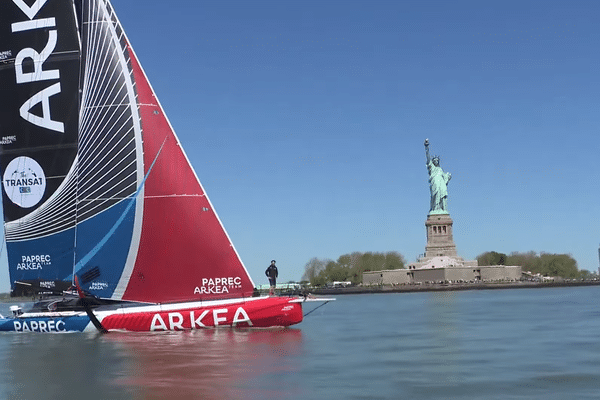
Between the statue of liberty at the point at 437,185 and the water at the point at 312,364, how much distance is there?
277ft

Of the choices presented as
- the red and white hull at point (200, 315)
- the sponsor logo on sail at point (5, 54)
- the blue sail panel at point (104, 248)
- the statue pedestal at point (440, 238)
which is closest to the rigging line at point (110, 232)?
the blue sail panel at point (104, 248)

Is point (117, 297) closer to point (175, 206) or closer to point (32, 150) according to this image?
point (175, 206)

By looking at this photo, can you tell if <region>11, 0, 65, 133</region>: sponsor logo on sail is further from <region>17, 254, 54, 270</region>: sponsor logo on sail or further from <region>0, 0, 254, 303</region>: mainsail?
<region>17, 254, 54, 270</region>: sponsor logo on sail

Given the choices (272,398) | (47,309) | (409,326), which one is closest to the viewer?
(272,398)

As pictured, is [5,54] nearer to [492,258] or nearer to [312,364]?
[312,364]

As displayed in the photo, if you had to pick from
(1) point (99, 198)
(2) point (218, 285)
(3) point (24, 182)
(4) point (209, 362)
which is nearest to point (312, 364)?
(4) point (209, 362)

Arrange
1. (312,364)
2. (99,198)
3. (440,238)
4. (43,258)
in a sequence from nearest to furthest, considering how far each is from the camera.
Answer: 1. (312,364)
2. (99,198)
3. (43,258)
4. (440,238)

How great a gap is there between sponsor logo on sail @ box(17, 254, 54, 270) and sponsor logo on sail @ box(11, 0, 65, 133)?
4317mm

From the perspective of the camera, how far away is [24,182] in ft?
87.8

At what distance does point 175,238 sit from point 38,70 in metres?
7.84

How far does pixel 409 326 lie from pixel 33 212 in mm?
14329

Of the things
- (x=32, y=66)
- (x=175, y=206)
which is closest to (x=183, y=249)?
(x=175, y=206)

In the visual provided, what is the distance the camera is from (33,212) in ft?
87.7

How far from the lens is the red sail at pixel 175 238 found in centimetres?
2448
